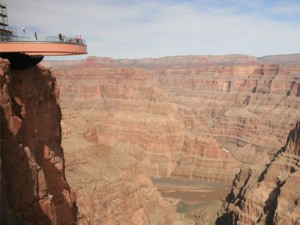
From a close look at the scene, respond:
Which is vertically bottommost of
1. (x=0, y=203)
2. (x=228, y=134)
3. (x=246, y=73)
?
(x=228, y=134)

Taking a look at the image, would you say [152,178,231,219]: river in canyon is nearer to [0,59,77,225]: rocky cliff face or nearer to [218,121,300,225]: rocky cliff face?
[218,121,300,225]: rocky cliff face

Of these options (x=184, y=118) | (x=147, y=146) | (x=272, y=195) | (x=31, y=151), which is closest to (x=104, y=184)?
(x=272, y=195)

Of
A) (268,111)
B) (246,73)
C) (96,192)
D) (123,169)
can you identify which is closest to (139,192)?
(123,169)

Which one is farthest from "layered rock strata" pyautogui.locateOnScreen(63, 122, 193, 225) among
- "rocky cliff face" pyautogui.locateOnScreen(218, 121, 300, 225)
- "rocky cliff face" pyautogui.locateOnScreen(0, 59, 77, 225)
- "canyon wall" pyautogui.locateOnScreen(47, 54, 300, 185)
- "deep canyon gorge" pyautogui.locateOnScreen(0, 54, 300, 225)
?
"rocky cliff face" pyautogui.locateOnScreen(0, 59, 77, 225)

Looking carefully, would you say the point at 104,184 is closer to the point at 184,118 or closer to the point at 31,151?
the point at 31,151

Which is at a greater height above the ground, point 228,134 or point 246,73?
point 246,73

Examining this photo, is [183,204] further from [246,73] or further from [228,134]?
[246,73]
